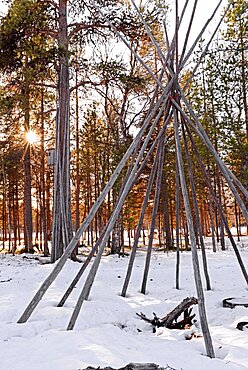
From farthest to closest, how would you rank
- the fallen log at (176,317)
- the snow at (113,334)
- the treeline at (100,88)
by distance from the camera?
the treeline at (100,88) < the fallen log at (176,317) < the snow at (113,334)

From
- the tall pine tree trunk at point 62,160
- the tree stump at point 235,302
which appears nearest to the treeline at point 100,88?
the tall pine tree trunk at point 62,160

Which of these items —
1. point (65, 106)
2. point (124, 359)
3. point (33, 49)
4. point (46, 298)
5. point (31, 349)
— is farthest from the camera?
point (65, 106)

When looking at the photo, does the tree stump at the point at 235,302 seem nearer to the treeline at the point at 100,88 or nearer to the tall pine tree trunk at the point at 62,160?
the treeline at the point at 100,88

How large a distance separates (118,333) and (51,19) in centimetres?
721

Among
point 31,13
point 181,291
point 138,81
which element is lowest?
point 181,291

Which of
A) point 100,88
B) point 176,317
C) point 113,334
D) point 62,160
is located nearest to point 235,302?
point 176,317

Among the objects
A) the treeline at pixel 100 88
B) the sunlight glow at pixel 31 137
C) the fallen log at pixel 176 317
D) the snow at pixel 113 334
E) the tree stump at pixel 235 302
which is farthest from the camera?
the sunlight glow at pixel 31 137

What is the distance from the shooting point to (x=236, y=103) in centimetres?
999

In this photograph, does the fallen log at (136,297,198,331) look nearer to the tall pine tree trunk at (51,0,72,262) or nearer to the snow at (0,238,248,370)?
the snow at (0,238,248,370)

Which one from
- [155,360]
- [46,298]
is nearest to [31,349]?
[155,360]

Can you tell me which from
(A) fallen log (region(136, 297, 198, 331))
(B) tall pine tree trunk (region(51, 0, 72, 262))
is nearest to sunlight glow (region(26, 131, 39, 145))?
(B) tall pine tree trunk (region(51, 0, 72, 262))

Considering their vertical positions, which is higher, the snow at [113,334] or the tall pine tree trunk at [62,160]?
the tall pine tree trunk at [62,160]

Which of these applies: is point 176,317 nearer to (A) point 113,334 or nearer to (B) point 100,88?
(A) point 113,334

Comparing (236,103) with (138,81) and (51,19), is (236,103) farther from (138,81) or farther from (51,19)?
(51,19)
